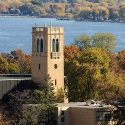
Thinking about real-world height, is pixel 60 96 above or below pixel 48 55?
below

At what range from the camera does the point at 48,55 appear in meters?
42.3

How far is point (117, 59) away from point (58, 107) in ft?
88.6

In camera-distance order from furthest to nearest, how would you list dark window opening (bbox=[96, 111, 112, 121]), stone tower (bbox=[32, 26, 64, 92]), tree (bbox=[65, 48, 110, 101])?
1. tree (bbox=[65, 48, 110, 101])
2. stone tower (bbox=[32, 26, 64, 92])
3. dark window opening (bbox=[96, 111, 112, 121])

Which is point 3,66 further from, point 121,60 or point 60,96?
point 60,96

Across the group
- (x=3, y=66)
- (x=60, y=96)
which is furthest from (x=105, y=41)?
(x=60, y=96)

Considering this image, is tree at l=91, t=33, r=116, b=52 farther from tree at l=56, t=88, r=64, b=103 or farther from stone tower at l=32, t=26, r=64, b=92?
tree at l=56, t=88, r=64, b=103

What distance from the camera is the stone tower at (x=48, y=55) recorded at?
42000 millimetres

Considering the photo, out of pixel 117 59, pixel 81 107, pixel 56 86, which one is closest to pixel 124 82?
pixel 56 86

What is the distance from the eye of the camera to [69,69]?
4575 cm

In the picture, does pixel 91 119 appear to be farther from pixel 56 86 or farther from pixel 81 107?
pixel 56 86

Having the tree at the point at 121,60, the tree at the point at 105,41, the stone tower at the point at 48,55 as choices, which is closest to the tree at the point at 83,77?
the stone tower at the point at 48,55

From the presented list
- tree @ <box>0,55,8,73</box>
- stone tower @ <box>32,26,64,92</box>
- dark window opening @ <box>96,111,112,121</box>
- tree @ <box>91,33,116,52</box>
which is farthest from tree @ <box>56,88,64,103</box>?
tree @ <box>91,33,116,52</box>

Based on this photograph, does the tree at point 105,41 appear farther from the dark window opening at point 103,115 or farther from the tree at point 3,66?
the dark window opening at point 103,115

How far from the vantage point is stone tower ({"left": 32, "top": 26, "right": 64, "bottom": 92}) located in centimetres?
4200
